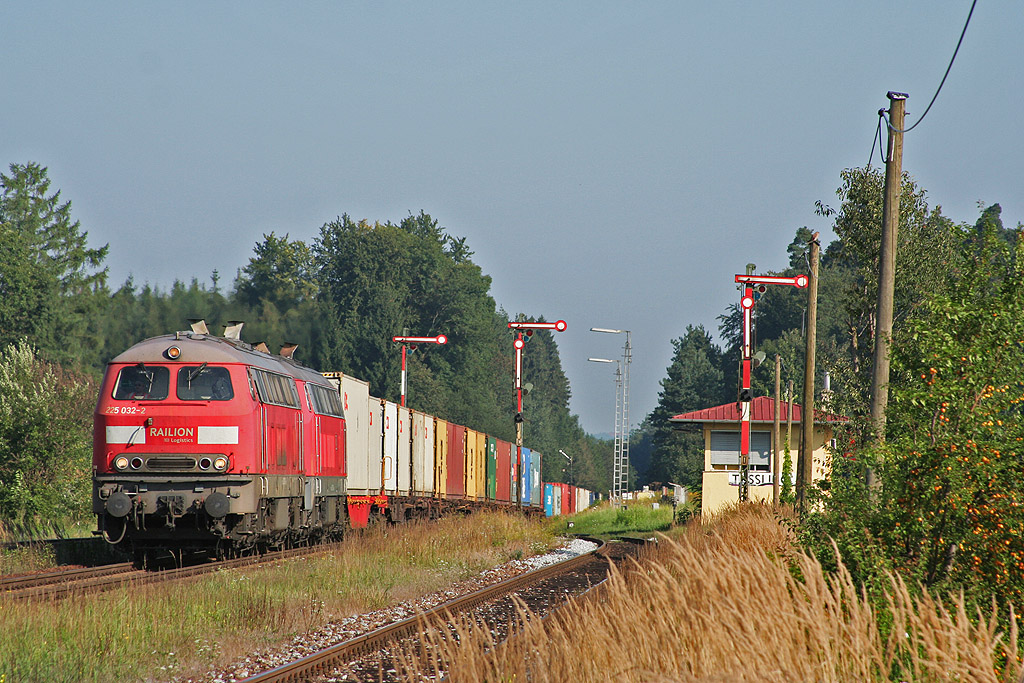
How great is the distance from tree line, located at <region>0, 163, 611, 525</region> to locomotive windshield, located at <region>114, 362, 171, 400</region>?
1132cm

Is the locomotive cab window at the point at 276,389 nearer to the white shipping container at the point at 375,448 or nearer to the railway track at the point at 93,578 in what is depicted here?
the railway track at the point at 93,578

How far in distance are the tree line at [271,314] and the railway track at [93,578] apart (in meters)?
10.8

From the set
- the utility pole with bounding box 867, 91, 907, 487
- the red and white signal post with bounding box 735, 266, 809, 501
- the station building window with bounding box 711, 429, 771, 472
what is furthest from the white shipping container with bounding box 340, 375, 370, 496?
the station building window with bounding box 711, 429, 771, 472

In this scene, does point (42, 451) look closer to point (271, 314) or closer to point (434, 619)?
point (271, 314)

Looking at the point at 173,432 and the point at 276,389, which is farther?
the point at 276,389

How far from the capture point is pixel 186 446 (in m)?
16.6

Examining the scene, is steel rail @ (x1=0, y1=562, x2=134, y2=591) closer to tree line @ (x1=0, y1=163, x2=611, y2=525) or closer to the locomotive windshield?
the locomotive windshield

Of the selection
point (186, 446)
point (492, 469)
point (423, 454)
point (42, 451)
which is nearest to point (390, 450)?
point (423, 454)

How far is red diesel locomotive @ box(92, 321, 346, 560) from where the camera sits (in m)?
16.3

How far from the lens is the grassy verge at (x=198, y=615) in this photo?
30.3 feet

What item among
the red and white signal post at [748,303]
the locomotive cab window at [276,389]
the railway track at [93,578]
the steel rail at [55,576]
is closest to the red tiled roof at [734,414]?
the red and white signal post at [748,303]

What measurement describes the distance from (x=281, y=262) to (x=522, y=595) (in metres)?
65.1

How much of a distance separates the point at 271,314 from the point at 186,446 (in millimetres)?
15171

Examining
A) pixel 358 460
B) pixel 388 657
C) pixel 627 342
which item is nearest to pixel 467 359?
pixel 627 342
